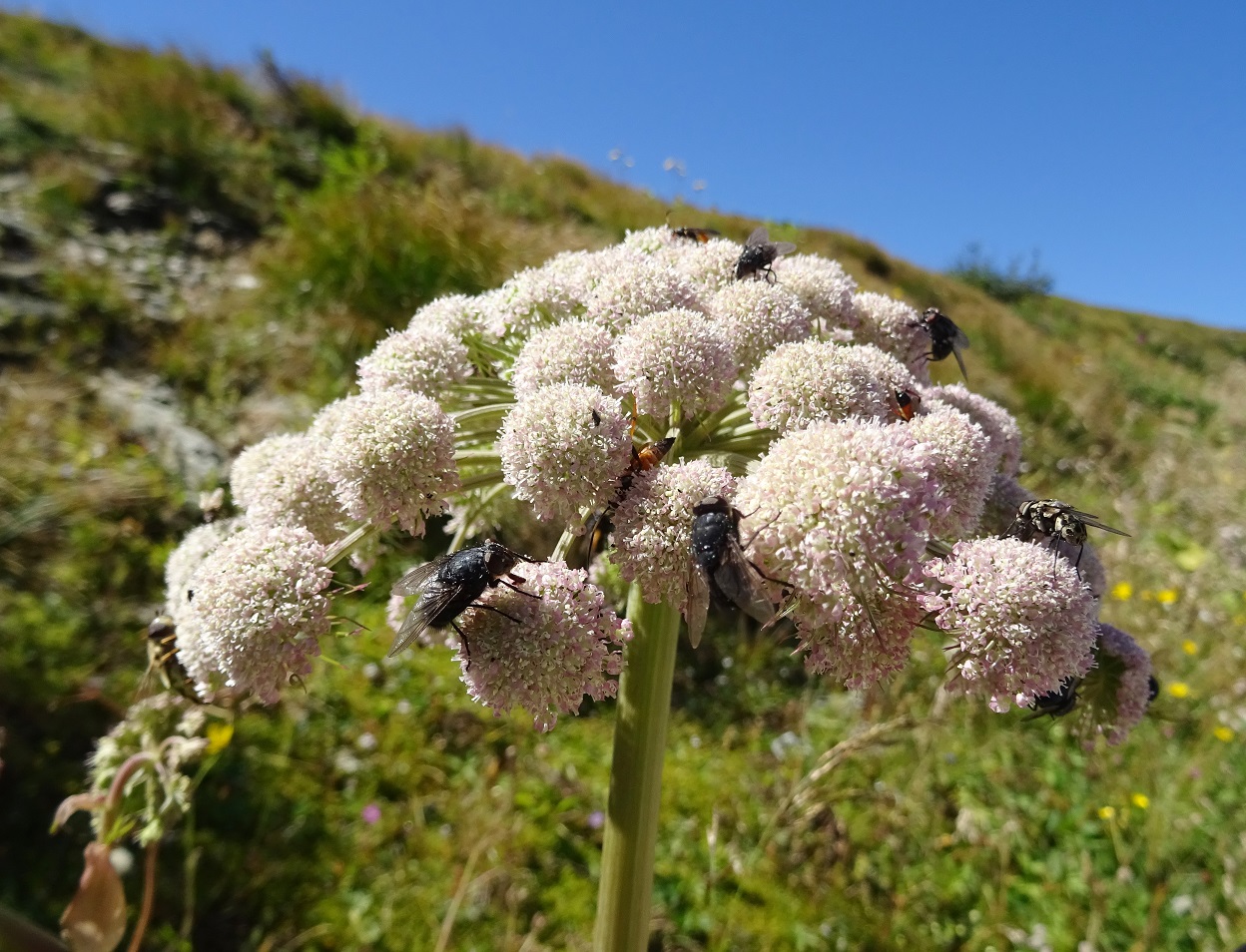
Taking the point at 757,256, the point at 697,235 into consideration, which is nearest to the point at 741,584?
the point at 757,256

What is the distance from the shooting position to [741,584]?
1056 millimetres

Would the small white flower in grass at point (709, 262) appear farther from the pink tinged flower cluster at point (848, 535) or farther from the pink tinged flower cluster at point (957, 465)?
the pink tinged flower cluster at point (848, 535)

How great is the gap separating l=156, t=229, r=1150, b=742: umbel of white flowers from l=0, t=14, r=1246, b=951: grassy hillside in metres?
0.52

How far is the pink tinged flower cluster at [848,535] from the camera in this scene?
41.6 inches

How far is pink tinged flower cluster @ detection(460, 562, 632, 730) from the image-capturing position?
114 centimetres

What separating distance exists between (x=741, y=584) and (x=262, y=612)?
0.84m

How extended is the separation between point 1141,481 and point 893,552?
1032 centimetres

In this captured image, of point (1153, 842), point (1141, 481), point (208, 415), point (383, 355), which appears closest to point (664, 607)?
point (383, 355)

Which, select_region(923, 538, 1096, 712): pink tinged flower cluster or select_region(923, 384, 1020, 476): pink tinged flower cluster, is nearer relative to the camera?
select_region(923, 538, 1096, 712): pink tinged flower cluster

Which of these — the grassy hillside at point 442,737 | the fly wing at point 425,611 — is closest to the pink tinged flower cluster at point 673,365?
the fly wing at point 425,611

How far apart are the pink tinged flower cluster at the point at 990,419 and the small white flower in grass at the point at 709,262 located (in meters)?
0.59

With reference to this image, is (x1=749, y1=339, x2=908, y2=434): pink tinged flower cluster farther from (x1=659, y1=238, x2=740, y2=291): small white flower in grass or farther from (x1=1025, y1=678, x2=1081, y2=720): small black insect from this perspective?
(x1=1025, y1=678, x2=1081, y2=720): small black insect

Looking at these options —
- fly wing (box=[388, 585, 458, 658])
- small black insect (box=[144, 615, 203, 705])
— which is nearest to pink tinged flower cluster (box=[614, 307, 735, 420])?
fly wing (box=[388, 585, 458, 658])

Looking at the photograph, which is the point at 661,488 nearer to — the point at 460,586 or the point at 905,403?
the point at 460,586
